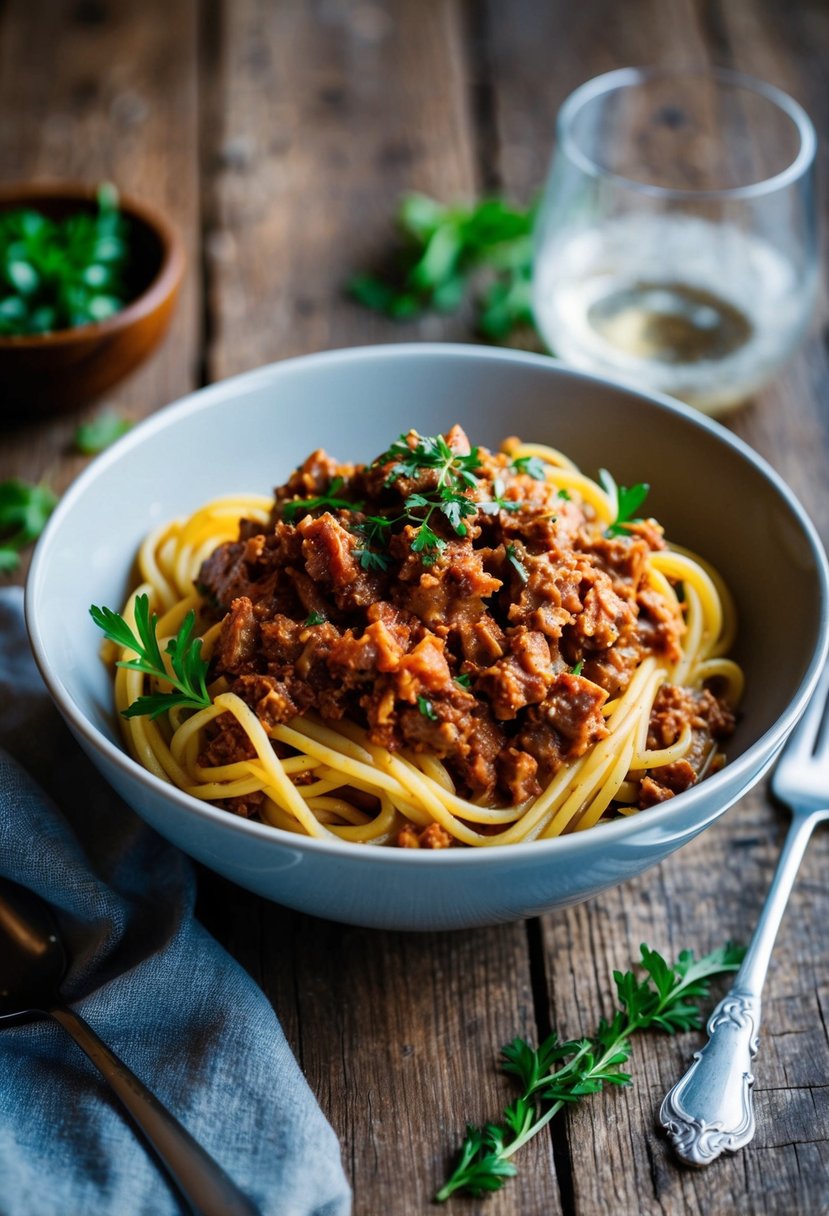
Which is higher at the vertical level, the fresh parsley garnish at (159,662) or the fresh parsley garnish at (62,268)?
the fresh parsley garnish at (159,662)

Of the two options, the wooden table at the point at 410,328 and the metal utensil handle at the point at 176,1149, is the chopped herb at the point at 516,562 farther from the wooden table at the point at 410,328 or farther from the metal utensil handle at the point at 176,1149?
the metal utensil handle at the point at 176,1149

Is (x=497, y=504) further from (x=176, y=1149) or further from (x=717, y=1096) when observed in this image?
(x=176, y=1149)

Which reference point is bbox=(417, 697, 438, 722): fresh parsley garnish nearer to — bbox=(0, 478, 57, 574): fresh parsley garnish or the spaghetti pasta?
the spaghetti pasta

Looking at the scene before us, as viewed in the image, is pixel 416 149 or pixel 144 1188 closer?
pixel 144 1188

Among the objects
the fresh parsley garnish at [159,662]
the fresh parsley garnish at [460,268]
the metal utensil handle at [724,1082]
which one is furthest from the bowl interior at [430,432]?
the fresh parsley garnish at [460,268]

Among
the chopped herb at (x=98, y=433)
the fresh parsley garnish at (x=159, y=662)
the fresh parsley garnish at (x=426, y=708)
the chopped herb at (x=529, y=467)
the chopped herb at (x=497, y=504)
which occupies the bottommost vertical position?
the chopped herb at (x=98, y=433)

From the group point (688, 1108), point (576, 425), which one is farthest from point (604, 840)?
point (576, 425)

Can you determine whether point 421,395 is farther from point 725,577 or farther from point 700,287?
point 700,287

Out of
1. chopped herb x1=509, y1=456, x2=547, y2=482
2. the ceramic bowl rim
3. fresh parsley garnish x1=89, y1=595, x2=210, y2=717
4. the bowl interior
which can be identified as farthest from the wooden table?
chopped herb x1=509, y1=456, x2=547, y2=482
